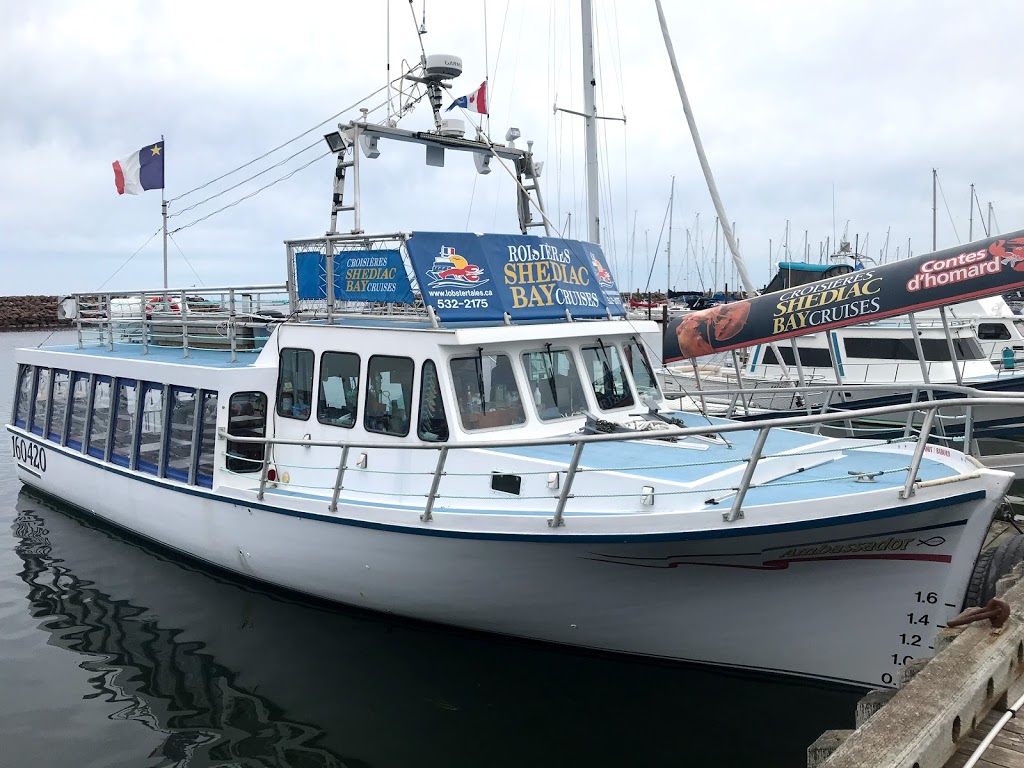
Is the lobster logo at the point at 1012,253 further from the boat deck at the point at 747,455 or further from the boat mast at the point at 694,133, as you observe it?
the boat mast at the point at 694,133

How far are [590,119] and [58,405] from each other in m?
9.88

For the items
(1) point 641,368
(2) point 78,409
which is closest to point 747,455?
(1) point 641,368

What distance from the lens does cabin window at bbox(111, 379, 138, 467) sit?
35.2ft

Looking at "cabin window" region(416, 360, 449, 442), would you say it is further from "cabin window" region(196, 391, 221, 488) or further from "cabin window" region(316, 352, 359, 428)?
"cabin window" region(196, 391, 221, 488)

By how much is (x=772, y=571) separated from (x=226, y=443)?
5.80 metres

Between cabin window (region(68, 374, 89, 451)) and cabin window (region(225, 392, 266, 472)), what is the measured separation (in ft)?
13.4

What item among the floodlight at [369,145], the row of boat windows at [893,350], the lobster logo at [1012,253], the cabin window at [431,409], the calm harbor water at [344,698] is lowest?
the calm harbor water at [344,698]

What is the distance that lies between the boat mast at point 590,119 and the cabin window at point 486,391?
6.95 m

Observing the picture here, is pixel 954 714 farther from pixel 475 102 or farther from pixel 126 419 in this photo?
pixel 126 419

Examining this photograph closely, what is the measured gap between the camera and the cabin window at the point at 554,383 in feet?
26.5

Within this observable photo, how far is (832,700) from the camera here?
6.73 meters

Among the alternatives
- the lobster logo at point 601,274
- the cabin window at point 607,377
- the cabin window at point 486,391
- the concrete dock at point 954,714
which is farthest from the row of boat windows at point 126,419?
the concrete dock at point 954,714

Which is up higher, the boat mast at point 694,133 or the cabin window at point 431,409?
the boat mast at point 694,133

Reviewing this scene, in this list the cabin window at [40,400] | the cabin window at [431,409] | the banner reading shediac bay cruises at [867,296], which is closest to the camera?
the cabin window at [431,409]
